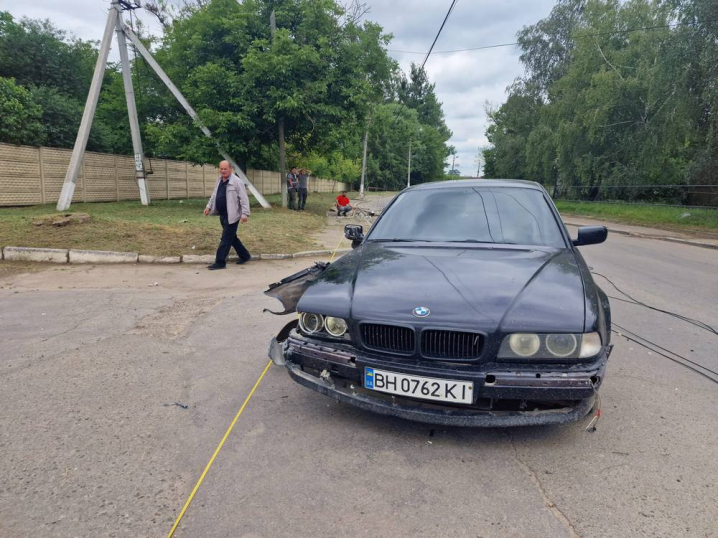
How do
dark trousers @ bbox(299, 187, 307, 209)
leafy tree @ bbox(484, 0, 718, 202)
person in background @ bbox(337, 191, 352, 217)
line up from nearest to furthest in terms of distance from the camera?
1. leafy tree @ bbox(484, 0, 718, 202)
2. person in background @ bbox(337, 191, 352, 217)
3. dark trousers @ bbox(299, 187, 307, 209)

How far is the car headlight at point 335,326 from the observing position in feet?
8.35

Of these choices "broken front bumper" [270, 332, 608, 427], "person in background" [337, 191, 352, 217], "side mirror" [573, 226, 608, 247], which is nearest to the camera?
"broken front bumper" [270, 332, 608, 427]

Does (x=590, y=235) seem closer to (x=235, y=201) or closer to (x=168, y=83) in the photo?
(x=235, y=201)

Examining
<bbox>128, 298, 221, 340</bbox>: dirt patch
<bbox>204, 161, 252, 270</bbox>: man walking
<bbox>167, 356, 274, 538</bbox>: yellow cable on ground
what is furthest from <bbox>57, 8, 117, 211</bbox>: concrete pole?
<bbox>167, 356, 274, 538</bbox>: yellow cable on ground

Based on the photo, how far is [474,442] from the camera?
8.18ft

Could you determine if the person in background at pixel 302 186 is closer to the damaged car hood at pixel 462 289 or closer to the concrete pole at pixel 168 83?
the concrete pole at pixel 168 83

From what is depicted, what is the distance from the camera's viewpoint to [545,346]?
7.40 ft

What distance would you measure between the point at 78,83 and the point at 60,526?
2959 centimetres

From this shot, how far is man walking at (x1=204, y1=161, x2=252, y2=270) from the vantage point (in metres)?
7.20

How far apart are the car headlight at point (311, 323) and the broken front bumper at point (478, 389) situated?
0.28 ft

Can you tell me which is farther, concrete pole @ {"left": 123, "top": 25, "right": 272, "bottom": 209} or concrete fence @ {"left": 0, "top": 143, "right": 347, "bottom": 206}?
concrete pole @ {"left": 123, "top": 25, "right": 272, "bottom": 209}

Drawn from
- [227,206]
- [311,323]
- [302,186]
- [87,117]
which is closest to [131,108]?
[87,117]

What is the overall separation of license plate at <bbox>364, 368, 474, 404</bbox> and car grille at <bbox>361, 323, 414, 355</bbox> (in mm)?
131

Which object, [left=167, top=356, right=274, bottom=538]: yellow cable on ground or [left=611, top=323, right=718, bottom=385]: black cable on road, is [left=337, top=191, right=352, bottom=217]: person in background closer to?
[left=611, top=323, right=718, bottom=385]: black cable on road
